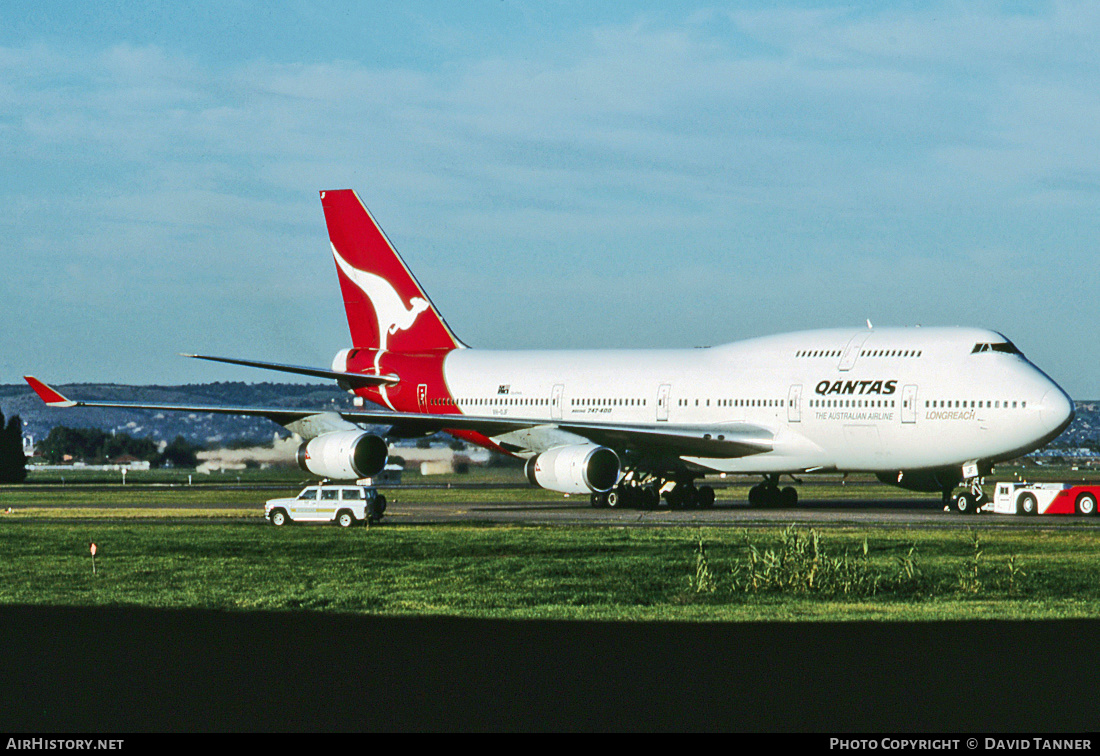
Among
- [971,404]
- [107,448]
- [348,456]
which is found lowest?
[348,456]

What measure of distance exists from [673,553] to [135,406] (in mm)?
23381

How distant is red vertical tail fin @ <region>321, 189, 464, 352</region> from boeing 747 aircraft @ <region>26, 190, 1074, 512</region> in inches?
103

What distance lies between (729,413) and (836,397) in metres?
3.94

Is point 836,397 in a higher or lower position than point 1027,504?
higher

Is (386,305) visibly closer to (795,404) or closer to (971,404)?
(795,404)

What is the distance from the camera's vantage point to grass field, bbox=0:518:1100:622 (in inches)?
778

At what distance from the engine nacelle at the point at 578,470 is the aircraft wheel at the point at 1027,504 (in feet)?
41.7

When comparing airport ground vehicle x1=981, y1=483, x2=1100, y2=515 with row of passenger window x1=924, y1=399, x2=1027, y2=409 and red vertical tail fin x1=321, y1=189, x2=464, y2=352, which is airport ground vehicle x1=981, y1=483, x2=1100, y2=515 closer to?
row of passenger window x1=924, y1=399, x2=1027, y2=409

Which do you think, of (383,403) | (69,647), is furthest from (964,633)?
(383,403)

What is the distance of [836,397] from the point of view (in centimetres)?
4216

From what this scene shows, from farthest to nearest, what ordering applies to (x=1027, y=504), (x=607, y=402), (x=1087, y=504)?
1. (x=607, y=402)
2. (x=1027, y=504)
3. (x=1087, y=504)

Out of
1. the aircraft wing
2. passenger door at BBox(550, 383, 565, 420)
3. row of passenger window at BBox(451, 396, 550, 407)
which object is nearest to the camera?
the aircraft wing
